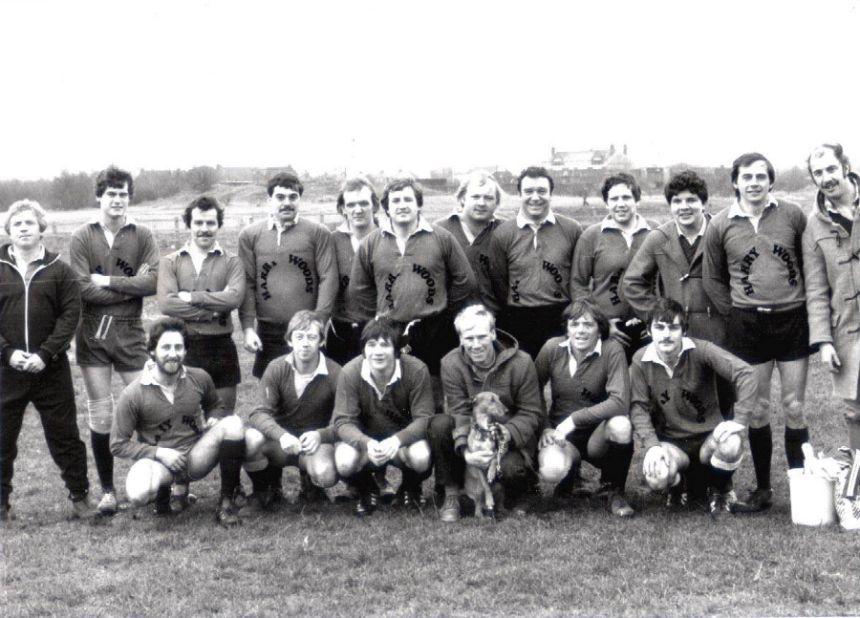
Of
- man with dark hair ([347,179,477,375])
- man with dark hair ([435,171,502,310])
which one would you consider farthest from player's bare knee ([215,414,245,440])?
man with dark hair ([435,171,502,310])

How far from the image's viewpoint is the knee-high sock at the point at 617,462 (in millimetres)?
5395

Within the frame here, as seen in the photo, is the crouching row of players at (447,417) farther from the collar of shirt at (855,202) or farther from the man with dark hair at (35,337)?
the collar of shirt at (855,202)

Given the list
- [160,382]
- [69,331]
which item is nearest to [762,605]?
[160,382]

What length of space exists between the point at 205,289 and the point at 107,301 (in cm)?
64

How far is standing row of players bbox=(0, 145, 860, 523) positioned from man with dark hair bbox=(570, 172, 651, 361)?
0.04 ft

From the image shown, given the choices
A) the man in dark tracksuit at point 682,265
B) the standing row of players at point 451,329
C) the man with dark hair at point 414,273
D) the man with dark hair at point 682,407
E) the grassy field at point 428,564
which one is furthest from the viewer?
the man with dark hair at point 414,273

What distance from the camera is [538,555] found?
4648mm

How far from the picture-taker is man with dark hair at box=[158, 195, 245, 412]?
588 cm

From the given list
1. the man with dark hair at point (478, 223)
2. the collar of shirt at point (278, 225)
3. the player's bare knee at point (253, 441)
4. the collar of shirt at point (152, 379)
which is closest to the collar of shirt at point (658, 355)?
the man with dark hair at point (478, 223)

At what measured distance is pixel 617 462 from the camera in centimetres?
542

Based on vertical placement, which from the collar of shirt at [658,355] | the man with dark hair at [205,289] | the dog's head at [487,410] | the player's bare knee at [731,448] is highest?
the man with dark hair at [205,289]

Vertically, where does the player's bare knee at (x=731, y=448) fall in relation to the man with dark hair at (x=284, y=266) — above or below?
below

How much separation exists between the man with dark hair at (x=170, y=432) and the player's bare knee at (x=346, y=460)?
0.59 meters

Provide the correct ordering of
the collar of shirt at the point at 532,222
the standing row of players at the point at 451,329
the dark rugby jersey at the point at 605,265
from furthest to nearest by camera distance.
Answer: the collar of shirt at the point at 532,222
the dark rugby jersey at the point at 605,265
the standing row of players at the point at 451,329
